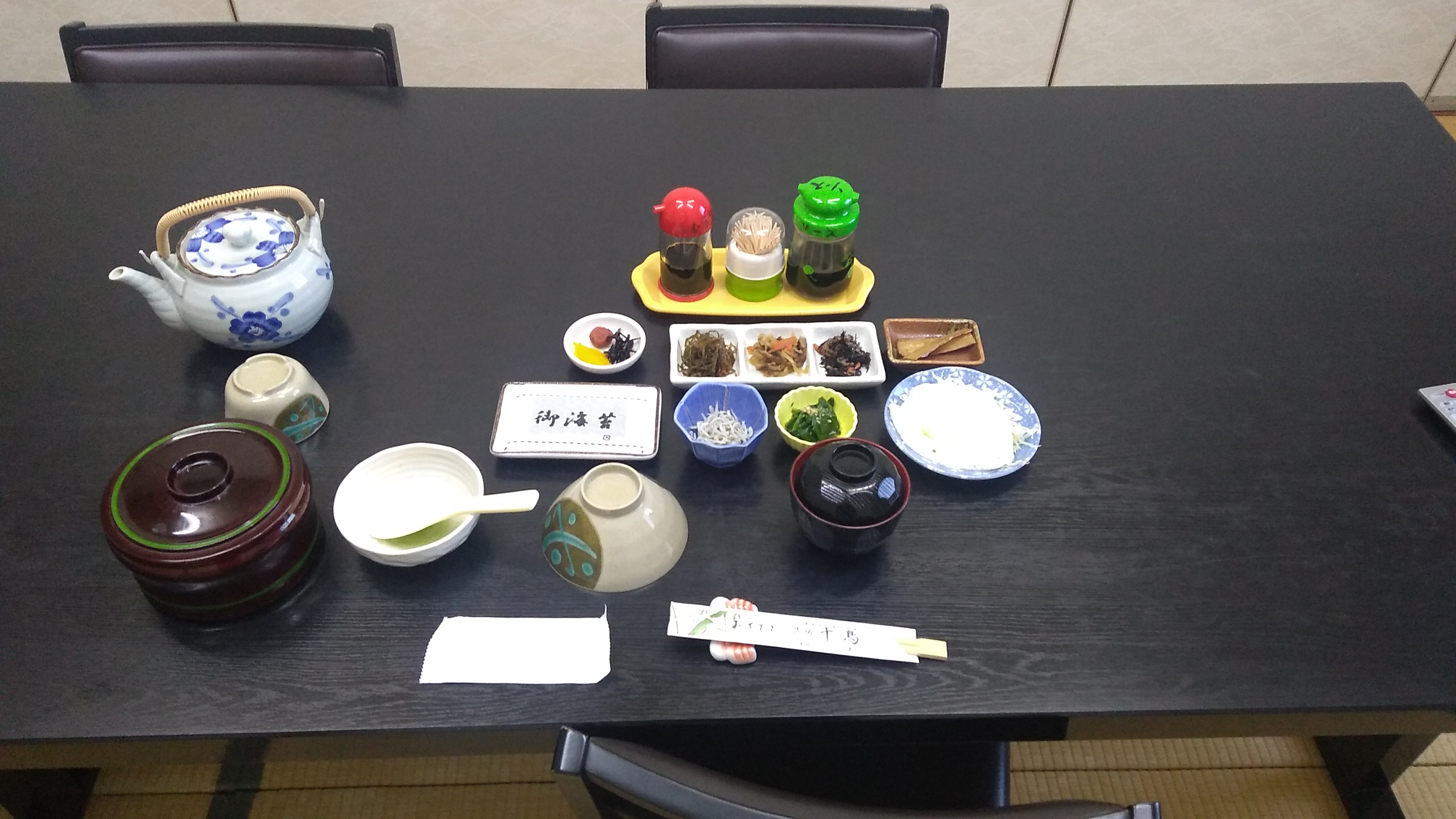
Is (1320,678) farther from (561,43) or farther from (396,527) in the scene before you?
(561,43)

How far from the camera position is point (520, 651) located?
0.85 metres

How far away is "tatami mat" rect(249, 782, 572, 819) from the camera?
141cm

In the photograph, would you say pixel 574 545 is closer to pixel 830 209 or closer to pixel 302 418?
pixel 302 418

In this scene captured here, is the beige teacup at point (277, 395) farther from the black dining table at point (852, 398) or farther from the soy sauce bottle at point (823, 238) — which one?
the soy sauce bottle at point (823, 238)

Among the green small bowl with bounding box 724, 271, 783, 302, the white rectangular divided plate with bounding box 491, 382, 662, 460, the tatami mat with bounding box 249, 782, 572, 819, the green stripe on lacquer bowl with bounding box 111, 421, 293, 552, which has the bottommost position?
the tatami mat with bounding box 249, 782, 572, 819

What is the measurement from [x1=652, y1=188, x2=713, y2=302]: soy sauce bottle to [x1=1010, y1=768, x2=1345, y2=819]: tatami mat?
977 millimetres

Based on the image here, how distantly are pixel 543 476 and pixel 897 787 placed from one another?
1.85ft

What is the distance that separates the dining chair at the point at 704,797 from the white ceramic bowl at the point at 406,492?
1.03 ft

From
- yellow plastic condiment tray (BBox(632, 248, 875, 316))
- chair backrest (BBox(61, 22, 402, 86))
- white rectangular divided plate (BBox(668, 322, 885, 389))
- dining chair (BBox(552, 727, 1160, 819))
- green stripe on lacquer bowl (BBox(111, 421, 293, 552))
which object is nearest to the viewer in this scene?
dining chair (BBox(552, 727, 1160, 819))

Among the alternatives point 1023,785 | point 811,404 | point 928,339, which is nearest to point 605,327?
point 811,404

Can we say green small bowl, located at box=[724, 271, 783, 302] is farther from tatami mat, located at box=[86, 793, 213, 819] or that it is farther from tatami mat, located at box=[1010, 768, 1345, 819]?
tatami mat, located at box=[86, 793, 213, 819]

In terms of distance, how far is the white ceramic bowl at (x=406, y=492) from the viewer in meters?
0.90

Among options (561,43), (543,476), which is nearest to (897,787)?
(543,476)

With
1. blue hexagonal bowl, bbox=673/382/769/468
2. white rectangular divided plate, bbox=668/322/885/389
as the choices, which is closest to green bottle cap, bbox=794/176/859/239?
white rectangular divided plate, bbox=668/322/885/389
